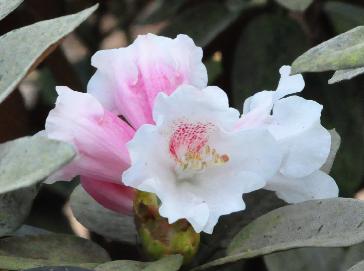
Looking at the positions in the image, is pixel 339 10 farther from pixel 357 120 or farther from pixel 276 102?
pixel 276 102

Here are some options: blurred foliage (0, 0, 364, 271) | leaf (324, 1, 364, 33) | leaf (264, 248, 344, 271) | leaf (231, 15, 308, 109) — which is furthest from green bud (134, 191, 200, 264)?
leaf (324, 1, 364, 33)

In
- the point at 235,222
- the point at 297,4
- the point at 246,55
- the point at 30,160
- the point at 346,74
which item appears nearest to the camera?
the point at 30,160

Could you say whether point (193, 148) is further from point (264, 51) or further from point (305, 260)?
point (264, 51)

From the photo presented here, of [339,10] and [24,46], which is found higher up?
[24,46]

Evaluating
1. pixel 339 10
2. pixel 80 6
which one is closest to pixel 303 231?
pixel 339 10

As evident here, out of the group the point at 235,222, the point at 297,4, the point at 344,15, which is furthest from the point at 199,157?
the point at 344,15

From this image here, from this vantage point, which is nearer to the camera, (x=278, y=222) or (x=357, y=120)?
(x=278, y=222)

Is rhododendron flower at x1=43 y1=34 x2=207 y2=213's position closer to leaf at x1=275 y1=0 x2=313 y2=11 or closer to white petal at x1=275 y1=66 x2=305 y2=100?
white petal at x1=275 y1=66 x2=305 y2=100
